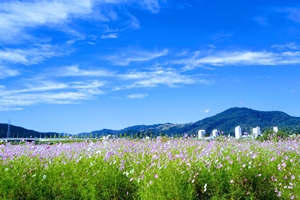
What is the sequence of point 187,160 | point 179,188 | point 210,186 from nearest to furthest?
point 179,188, point 210,186, point 187,160

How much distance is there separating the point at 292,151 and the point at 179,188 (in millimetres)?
3860

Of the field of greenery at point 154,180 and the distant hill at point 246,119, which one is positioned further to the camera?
the distant hill at point 246,119

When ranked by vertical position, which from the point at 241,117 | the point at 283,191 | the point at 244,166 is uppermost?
the point at 241,117

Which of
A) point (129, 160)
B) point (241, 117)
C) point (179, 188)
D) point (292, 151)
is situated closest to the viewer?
point (179, 188)

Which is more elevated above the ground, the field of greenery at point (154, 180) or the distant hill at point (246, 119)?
the distant hill at point (246, 119)

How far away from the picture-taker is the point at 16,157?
7.10 meters

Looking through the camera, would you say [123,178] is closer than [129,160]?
Yes

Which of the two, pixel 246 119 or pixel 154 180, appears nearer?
pixel 154 180

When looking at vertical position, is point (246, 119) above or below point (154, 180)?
above

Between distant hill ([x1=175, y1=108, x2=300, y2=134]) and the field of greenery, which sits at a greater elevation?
distant hill ([x1=175, y1=108, x2=300, y2=134])

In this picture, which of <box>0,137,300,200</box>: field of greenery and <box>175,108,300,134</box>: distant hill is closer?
<box>0,137,300,200</box>: field of greenery

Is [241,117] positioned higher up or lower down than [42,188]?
higher up

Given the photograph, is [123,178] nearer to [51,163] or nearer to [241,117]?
[51,163]

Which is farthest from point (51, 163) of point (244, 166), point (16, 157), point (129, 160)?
point (244, 166)
